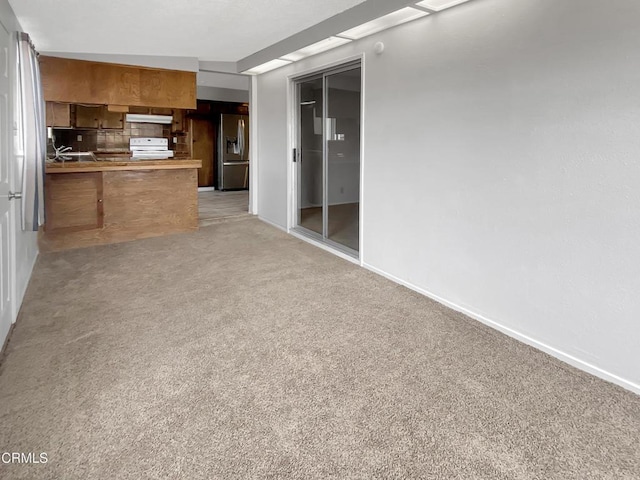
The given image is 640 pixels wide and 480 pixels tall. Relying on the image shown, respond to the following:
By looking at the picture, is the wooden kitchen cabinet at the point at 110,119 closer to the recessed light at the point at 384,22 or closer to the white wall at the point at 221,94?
the white wall at the point at 221,94

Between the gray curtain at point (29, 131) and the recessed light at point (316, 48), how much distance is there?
8.31 feet

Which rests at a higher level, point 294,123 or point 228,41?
point 228,41

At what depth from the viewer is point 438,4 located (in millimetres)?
3068

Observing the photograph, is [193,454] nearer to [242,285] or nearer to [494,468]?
[494,468]

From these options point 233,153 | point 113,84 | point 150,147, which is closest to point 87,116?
point 150,147

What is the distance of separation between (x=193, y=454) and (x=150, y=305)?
6.00 ft

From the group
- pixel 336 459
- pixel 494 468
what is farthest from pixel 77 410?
pixel 494 468

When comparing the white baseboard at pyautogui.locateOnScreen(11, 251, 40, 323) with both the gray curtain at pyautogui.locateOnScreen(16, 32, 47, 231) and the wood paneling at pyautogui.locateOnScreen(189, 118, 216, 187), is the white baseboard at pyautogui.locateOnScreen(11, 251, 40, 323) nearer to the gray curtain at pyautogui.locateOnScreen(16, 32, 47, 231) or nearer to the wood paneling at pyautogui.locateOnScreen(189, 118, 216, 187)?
the gray curtain at pyautogui.locateOnScreen(16, 32, 47, 231)

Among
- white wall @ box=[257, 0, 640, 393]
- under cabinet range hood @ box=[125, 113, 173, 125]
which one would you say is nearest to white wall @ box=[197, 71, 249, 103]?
under cabinet range hood @ box=[125, 113, 173, 125]

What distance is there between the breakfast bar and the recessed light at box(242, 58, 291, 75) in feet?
5.25

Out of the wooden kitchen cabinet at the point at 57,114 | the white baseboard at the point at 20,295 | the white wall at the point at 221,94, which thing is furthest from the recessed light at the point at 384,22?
the white wall at the point at 221,94

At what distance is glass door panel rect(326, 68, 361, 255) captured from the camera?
4512mm

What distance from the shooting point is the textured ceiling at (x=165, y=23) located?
3588 millimetres

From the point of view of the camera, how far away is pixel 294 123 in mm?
5590
